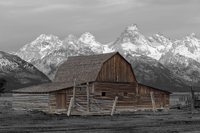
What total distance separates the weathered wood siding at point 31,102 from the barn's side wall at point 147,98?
40.6 feet

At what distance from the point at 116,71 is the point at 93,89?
423 centimetres

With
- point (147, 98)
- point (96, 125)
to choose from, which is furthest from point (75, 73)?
point (96, 125)

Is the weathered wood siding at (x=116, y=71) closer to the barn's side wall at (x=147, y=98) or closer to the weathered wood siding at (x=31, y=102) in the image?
the barn's side wall at (x=147, y=98)

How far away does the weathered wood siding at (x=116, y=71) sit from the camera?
4706 centimetres

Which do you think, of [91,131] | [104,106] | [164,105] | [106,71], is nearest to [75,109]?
[104,106]

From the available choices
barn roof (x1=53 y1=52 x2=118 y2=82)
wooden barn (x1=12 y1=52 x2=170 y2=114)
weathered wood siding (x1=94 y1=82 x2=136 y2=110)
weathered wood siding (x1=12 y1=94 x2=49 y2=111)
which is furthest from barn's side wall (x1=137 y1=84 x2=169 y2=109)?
weathered wood siding (x1=12 y1=94 x2=49 y2=111)

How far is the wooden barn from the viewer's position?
146 feet

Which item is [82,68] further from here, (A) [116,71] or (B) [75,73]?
(A) [116,71]

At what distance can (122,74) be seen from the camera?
161 feet

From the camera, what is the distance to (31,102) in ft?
152

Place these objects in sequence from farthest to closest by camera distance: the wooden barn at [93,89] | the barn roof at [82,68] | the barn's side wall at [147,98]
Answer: the barn's side wall at [147,98] → the barn roof at [82,68] → the wooden barn at [93,89]

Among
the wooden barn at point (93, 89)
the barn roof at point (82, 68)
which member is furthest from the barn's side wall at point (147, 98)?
the barn roof at point (82, 68)

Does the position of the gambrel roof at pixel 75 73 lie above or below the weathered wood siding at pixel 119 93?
above

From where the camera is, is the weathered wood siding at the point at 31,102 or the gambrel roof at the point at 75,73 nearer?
the weathered wood siding at the point at 31,102
